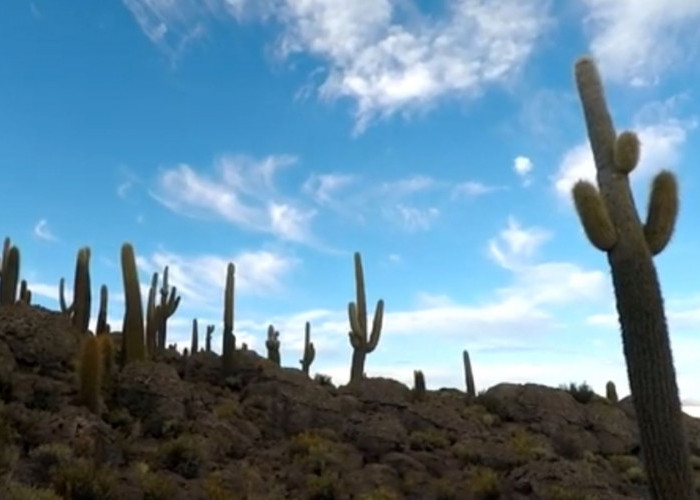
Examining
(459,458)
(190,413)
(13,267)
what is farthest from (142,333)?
(459,458)

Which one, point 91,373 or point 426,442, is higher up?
point 91,373

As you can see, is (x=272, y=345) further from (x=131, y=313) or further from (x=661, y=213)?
(x=661, y=213)

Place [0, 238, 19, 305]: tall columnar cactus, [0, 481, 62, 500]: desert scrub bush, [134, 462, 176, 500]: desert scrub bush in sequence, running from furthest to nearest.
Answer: [0, 238, 19, 305]: tall columnar cactus → [134, 462, 176, 500]: desert scrub bush → [0, 481, 62, 500]: desert scrub bush

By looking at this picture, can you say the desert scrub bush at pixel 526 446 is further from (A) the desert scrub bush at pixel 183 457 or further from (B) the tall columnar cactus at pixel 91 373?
(B) the tall columnar cactus at pixel 91 373

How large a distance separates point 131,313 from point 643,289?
37.4 ft

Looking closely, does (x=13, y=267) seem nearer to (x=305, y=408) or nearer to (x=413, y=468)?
(x=305, y=408)

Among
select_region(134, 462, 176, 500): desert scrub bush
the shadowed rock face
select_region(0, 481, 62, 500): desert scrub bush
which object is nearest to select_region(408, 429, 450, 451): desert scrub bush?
the shadowed rock face

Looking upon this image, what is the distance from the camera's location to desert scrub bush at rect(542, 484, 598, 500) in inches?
599

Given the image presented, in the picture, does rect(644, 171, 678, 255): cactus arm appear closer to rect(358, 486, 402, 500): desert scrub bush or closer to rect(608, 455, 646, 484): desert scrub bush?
rect(358, 486, 402, 500): desert scrub bush

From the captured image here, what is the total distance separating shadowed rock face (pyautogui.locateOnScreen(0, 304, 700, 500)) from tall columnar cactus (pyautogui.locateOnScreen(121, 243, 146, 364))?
73 centimetres

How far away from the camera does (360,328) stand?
81.6 feet

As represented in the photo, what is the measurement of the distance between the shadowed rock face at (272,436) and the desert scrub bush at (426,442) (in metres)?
0.03

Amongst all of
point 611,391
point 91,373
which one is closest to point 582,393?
point 611,391

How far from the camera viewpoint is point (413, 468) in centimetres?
1720
